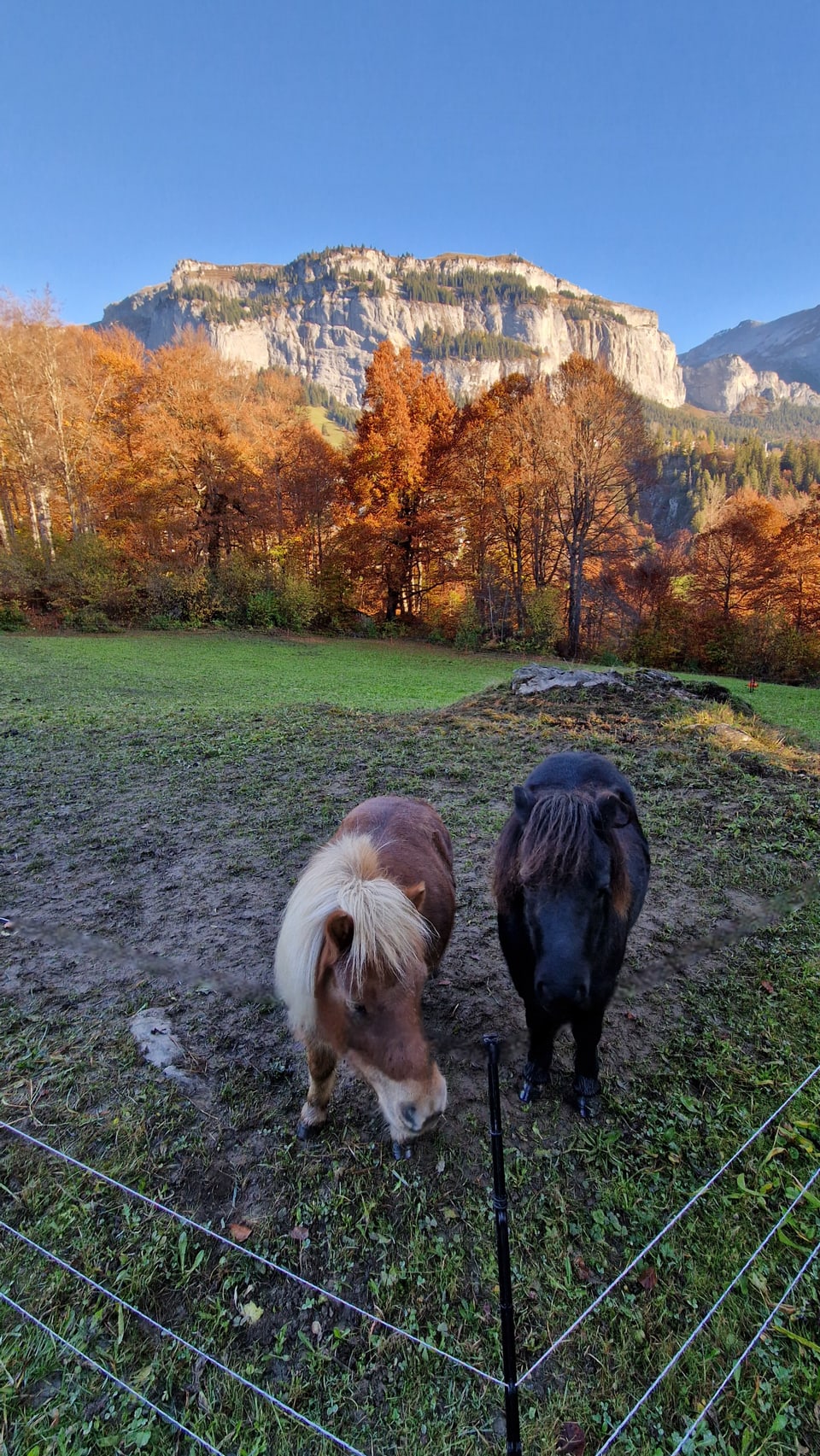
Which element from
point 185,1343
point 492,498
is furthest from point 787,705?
point 185,1343

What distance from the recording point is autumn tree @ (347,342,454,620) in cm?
2606

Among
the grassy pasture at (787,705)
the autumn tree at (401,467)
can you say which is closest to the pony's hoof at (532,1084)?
the grassy pasture at (787,705)

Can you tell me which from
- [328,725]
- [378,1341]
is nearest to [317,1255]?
[378,1341]

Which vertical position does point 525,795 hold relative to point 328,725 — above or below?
above

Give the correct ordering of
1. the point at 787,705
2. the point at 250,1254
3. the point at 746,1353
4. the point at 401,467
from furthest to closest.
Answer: the point at 401,467
the point at 787,705
the point at 250,1254
the point at 746,1353

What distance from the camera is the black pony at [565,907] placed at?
2396mm

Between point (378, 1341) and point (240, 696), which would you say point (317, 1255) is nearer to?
point (378, 1341)

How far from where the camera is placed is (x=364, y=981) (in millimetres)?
2221

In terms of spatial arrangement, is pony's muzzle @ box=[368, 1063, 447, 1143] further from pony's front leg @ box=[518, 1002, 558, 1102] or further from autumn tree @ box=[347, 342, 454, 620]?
autumn tree @ box=[347, 342, 454, 620]

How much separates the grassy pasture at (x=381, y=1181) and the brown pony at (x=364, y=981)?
1.59 feet

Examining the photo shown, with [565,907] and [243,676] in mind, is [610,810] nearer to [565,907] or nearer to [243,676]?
[565,907]

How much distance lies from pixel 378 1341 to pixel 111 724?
362 inches

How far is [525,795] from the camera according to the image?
2742mm

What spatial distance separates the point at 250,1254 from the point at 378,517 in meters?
27.4
